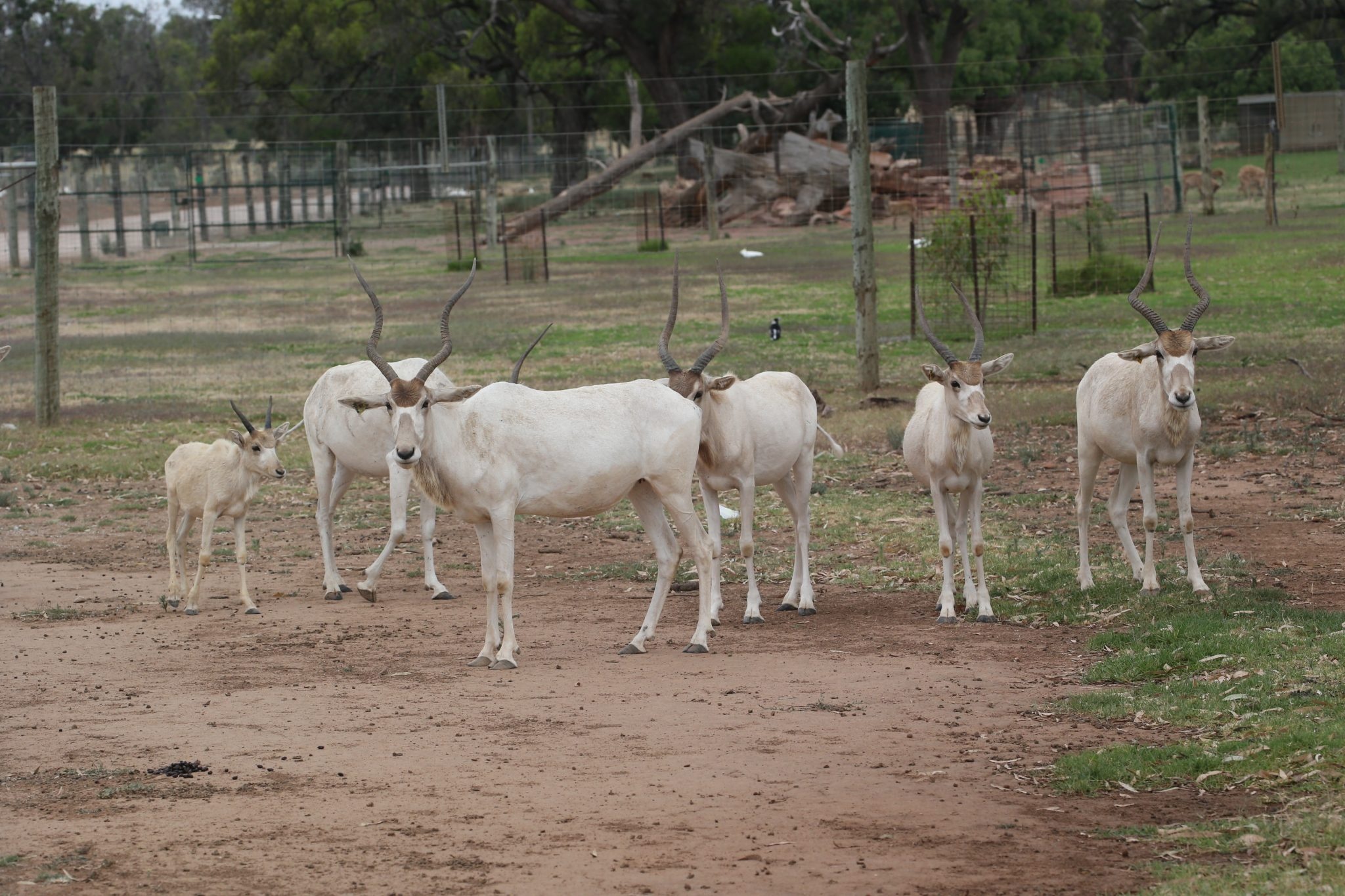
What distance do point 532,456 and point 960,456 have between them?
112 inches

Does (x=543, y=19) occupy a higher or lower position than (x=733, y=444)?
higher

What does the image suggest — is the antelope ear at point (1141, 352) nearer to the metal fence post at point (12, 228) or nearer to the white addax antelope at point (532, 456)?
the white addax antelope at point (532, 456)

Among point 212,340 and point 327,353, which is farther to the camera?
point 212,340

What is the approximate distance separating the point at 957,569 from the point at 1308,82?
59790mm

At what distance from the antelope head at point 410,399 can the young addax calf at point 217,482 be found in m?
2.05

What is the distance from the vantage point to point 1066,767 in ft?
22.8

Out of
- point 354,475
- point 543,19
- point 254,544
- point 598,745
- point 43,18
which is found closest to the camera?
point 598,745

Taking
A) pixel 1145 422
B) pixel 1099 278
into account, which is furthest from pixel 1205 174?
pixel 1145 422

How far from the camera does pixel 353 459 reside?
38.1 ft

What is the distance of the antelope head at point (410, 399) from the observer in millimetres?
8844

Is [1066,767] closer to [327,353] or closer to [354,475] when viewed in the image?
[354,475]

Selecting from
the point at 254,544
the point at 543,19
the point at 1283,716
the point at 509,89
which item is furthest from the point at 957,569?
the point at 509,89

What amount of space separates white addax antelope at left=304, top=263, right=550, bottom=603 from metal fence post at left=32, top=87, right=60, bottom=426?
7744mm

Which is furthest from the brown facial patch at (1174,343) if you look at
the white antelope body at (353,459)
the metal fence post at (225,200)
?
the metal fence post at (225,200)
